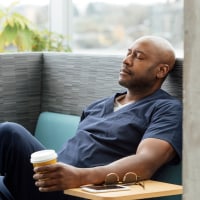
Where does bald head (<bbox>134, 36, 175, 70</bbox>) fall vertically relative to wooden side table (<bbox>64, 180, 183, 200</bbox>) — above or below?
above

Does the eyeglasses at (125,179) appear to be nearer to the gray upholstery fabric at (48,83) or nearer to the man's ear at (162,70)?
the man's ear at (162,70)

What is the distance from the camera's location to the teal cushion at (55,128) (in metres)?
3.22

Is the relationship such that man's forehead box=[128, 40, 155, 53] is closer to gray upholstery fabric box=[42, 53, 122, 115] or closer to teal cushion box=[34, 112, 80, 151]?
gray upholstery fabric box=[42, 53, 122, 115]

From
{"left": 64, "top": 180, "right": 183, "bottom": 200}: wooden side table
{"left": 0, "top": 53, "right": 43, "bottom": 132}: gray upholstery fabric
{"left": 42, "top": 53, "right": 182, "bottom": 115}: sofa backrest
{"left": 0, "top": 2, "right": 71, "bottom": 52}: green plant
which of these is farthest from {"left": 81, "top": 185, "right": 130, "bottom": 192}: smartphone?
{"left": 0, "top": 2, "right": 71, "bottom": 52}: green plant

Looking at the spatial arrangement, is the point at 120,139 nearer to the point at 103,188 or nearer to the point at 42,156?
the point at 103,188

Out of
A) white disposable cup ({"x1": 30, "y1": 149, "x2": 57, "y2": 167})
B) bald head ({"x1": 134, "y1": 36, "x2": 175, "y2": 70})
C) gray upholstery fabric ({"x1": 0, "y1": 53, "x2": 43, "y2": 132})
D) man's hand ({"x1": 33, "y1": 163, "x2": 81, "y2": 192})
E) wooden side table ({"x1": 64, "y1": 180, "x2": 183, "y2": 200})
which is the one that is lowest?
wooden side table ({"x1": 64, "y1": 180, "x2": 183, "y2": 200})

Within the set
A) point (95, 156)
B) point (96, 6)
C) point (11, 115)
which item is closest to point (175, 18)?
point (96, 6)

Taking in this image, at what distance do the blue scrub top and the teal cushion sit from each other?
503mm

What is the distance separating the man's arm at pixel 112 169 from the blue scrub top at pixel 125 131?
0.04m

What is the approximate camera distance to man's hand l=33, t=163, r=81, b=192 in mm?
2059

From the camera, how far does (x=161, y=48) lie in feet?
8.75

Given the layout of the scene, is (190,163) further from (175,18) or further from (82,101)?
(175,18)

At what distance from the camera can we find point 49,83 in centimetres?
348

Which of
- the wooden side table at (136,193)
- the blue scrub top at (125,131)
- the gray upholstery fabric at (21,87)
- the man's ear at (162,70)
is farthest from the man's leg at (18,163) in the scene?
the gray upholstery fabric at (21,87)
